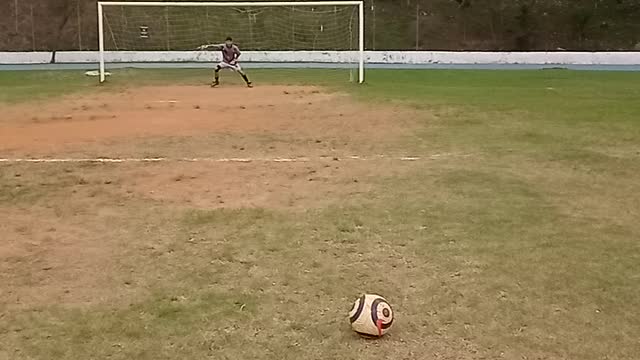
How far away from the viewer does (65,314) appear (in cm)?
539

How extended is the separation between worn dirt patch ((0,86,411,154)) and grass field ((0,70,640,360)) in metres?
0.17

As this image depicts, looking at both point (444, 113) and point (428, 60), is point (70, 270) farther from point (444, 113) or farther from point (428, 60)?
point (428, 60)

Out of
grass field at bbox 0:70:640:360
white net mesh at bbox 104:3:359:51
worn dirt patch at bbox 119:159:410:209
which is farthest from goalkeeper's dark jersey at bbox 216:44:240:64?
worn dirt patch at bbox 119:159:410:209

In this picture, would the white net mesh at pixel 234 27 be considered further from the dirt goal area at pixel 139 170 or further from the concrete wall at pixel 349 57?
the dirt goal area at pixel 139 170

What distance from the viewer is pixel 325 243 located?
702 centimetres

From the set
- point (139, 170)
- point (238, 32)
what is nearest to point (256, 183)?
point (139, 170)

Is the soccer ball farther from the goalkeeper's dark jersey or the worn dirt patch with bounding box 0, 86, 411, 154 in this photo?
the goalkeeper's dark jersey

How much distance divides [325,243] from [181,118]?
9.34 metres

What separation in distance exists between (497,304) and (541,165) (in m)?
5.52

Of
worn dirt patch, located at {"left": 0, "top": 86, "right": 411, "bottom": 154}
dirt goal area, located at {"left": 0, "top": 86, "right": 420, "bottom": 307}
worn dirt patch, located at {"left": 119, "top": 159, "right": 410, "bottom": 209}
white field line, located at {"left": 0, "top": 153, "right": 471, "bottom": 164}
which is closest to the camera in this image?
dirt goal area, located at {"left": 0, "top": 86, "right": 420, "bottom": 307}

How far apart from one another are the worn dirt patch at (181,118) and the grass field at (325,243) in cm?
17

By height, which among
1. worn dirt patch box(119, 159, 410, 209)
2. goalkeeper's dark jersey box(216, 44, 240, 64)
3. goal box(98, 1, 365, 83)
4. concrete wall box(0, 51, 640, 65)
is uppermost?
goal box(98, 1, 365, 83)

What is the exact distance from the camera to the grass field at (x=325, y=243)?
4.99 metres

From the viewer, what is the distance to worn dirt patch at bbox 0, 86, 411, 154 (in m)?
13.5
